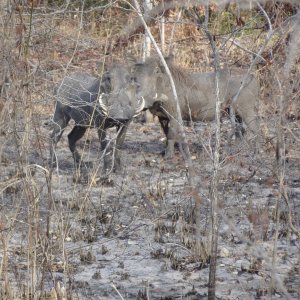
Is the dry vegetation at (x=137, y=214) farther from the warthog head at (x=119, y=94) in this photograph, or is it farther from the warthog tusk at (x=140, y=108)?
the warthog tusk at (x=140, y=108)

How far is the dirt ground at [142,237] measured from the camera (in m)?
5.16

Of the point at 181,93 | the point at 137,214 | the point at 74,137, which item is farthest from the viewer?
the point at 181,93

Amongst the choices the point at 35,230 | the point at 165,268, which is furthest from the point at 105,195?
the point at 35,230

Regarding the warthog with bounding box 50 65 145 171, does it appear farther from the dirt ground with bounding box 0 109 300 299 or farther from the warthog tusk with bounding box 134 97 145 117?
the dirt ground with bounding box 0 109 300 299

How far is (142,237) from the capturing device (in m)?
6.96

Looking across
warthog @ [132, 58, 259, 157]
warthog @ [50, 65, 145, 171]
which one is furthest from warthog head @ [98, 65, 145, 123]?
warthog @ [132, 58, 259, 157]

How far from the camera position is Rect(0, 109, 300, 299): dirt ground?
5.16 m

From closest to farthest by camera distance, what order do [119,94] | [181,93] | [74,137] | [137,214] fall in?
1. [137,214]
2. [119,94]
3. [74,137]
4. [181,93]

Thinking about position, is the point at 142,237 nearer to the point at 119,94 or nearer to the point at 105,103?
the point at 105,103

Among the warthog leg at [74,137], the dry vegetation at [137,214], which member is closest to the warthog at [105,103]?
the warthog leg at [74,137]

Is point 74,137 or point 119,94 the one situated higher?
point 119,94

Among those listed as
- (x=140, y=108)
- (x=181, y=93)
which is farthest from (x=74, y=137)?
(x=181, y=93)

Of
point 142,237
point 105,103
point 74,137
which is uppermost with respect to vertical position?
point 105,103

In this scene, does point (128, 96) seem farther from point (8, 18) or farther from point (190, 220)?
point (8, 18)
